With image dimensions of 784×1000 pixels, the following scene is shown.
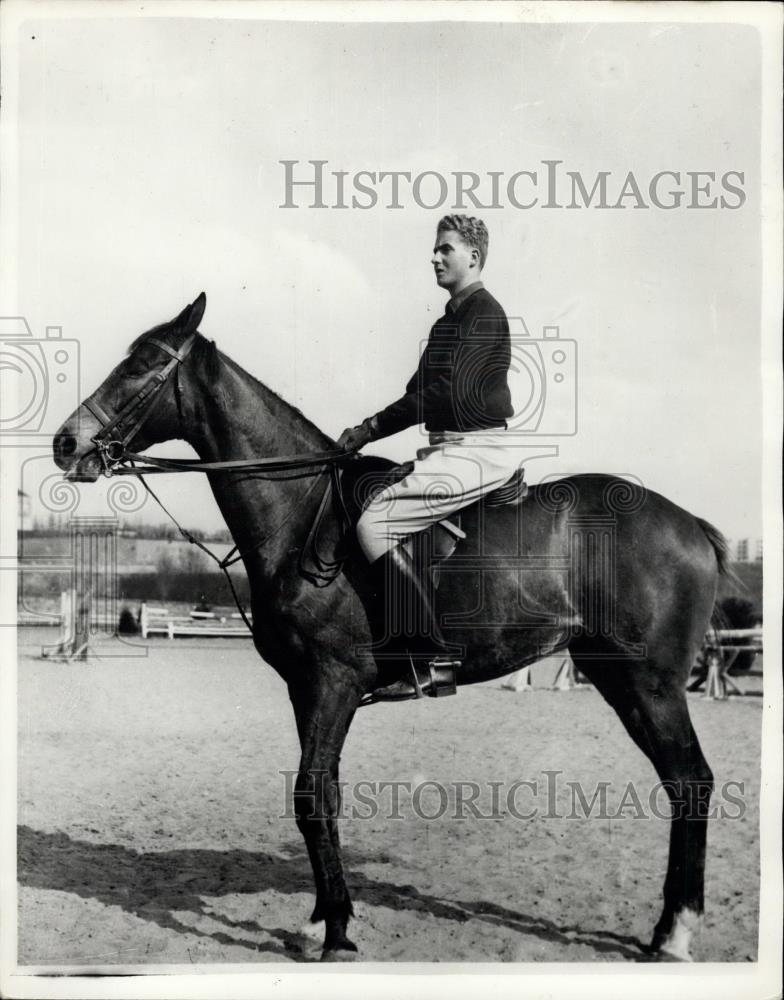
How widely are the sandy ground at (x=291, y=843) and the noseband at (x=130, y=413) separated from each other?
5.88ft

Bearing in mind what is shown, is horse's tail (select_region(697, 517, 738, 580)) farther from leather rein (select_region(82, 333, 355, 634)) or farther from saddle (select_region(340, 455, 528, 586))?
leather rein (select_region(82, 333, 355, 634))

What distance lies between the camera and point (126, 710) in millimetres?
6957

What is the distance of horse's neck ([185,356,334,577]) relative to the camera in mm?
4754

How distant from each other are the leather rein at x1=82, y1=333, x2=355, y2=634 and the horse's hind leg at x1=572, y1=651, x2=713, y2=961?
1.72 metres

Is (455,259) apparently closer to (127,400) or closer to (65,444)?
(127,400)

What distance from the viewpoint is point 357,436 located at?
190 inches

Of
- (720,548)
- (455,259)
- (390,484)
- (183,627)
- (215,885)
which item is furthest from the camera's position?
(183,627)

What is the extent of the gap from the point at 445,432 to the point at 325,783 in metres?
1.87

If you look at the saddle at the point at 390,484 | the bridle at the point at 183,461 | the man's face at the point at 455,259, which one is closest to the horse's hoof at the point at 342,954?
the bridle at the point at 183,461

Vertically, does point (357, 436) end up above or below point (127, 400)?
A: below

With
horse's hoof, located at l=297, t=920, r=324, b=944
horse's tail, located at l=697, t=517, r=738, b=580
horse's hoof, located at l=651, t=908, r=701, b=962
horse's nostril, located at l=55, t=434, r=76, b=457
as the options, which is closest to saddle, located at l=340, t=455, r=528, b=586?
horse's tail, located at l=697, t=517, r=738, b=580

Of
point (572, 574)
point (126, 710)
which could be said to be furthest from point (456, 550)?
point (126, 710)

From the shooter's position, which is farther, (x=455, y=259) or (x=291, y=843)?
(x=291, y=843)

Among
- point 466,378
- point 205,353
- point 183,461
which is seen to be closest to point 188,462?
point 183,461
